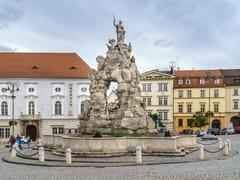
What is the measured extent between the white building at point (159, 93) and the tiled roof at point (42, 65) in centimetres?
1403

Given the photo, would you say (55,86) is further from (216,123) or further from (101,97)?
(101,97)

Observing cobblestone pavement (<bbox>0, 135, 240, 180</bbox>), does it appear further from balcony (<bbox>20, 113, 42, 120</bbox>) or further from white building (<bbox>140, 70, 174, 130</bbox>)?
white building (<bbox>140, 70, 174, 130</bbox>)

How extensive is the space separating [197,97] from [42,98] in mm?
25149

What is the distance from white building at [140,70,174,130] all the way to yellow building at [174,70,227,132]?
3.28ft

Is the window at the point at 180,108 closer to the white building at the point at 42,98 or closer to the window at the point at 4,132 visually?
the white building at the point at 42,98

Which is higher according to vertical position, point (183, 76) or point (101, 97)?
point (183, 76)

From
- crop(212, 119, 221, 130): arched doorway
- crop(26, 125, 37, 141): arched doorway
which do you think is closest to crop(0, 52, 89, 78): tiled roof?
crop(26, 125, 37, 141): arched doorway

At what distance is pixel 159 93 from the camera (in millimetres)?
68875

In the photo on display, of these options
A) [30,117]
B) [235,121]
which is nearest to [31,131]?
[30,117]

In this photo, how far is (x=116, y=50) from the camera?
84.2 feet

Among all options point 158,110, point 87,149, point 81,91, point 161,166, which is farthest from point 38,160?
point 158,110

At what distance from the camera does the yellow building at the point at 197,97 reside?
6788 cm

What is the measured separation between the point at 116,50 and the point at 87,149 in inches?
311

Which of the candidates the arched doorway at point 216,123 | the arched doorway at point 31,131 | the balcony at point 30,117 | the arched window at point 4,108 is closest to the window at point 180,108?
the arched doorway at point 216,123
